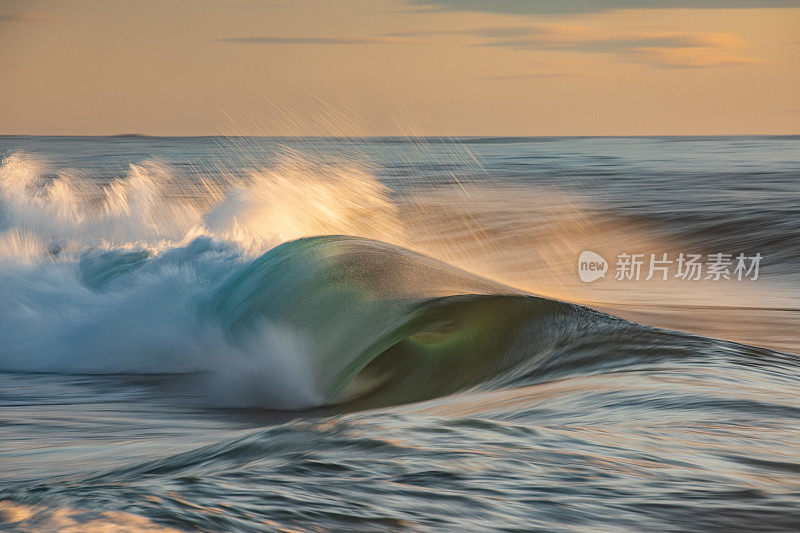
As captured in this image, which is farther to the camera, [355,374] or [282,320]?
[282,320]

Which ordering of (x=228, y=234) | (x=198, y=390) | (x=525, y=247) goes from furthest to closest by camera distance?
(x=525, y=247), (x=228, y=234), (x=198, y=390)

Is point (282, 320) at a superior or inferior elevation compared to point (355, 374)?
superior

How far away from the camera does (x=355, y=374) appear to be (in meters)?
5.53

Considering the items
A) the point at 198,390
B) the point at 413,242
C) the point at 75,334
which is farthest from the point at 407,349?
the point at 413,242

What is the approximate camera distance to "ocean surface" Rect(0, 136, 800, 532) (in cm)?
230

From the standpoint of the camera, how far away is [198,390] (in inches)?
226

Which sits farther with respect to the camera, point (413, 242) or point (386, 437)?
point (413, 242)

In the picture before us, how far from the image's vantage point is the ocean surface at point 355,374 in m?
2.30

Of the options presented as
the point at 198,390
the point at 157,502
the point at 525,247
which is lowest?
the point at 157,502

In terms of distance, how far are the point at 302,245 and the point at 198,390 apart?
202cm

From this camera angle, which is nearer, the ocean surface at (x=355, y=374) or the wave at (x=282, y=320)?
the ocean surface at (x=355, y=374)

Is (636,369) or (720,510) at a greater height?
(636,369)

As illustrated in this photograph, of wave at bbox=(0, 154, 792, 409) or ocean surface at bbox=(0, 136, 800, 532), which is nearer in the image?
ocean surface at bbox=(0, 136, 800, 532)

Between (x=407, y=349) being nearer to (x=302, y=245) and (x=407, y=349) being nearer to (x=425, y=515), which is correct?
(x=302, y=245)
